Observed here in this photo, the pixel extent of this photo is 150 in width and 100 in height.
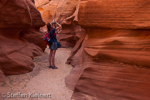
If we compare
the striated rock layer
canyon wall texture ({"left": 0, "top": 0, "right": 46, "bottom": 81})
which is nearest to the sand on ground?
canyon wall texture ({"left": 0, "top": 0, "right": 46, "bottom": 81})

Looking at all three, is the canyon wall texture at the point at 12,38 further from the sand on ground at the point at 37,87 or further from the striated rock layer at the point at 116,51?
the striated rock layer at the point at 116,51

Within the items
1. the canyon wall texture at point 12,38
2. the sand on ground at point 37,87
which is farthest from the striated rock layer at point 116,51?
the canyon wall texture at point 12,38

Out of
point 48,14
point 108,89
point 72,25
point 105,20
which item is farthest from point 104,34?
point 48,14

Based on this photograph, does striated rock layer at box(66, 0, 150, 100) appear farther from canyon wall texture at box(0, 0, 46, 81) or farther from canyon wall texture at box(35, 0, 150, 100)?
canyon wall texture at box(0, 0, 46, 81)

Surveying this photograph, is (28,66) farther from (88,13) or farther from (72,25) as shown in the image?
(72,25)

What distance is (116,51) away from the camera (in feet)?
7.48

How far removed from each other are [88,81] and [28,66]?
7.80ft

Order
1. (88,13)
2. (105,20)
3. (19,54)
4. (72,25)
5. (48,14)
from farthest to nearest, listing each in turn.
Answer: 1. (48,14)
2. (72,25)
3. (19,54)
4. (88,13)
5. (105,20)

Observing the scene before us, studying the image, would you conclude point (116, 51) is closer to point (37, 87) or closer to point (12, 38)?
point (37, 87)

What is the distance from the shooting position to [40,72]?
4.01 metres

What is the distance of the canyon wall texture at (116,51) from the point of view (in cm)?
207

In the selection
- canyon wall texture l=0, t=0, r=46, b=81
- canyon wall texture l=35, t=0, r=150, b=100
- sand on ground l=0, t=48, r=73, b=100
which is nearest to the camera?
canyon wall texture l=35, t=0, r=150, b=100

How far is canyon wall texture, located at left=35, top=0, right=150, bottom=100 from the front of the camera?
2.07 meters

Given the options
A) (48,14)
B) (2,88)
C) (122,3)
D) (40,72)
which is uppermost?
(122,3)
